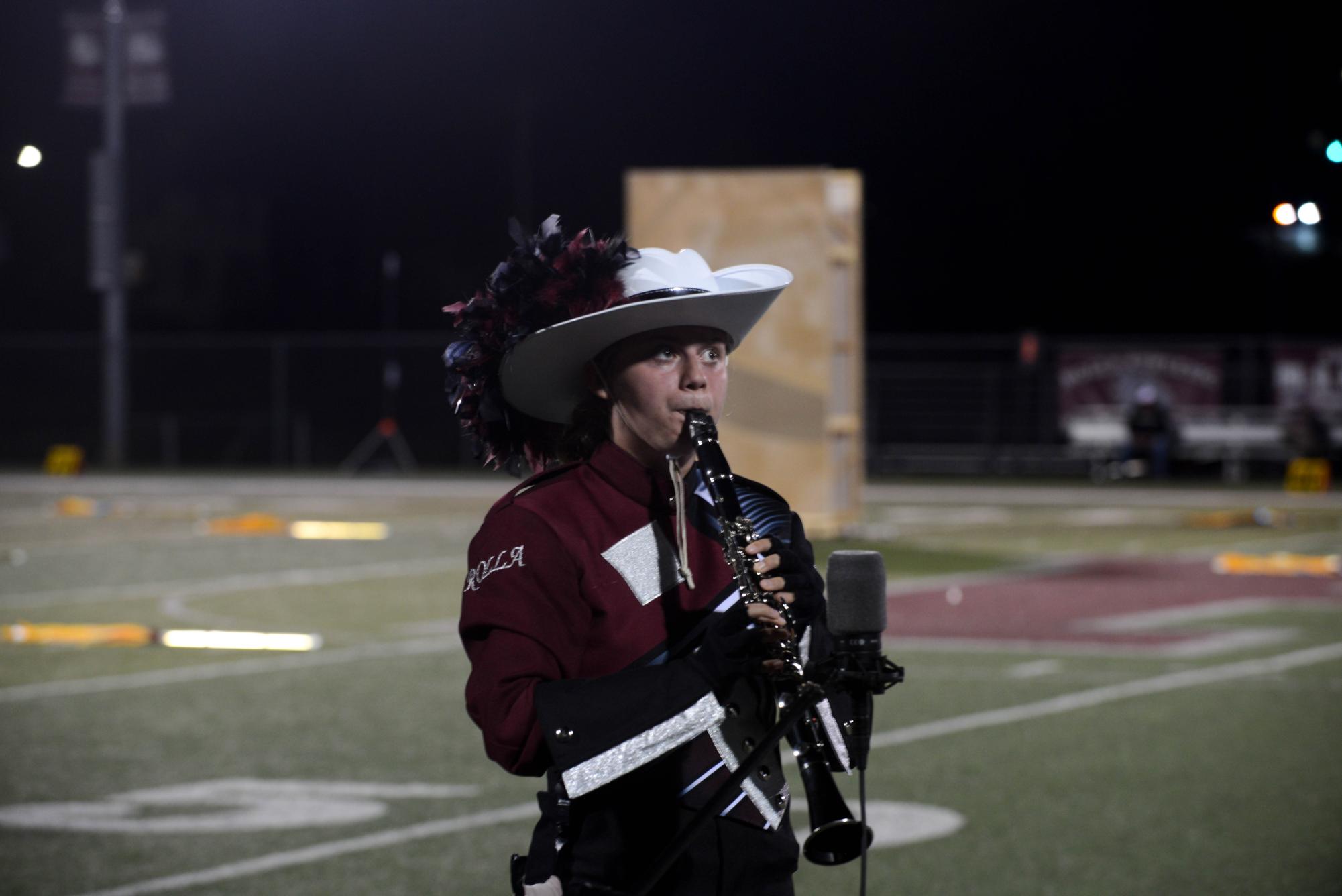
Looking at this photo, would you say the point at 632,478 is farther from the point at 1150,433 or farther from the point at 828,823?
the point at 1150,433

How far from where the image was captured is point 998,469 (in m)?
35.8

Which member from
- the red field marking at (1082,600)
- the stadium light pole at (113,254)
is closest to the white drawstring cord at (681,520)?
the red field marking at (1082,600)

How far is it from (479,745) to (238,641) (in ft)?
13.1

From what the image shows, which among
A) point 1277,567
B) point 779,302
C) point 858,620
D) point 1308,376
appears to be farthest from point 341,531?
point 858,620

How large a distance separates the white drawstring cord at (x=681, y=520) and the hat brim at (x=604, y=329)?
208 millimetres

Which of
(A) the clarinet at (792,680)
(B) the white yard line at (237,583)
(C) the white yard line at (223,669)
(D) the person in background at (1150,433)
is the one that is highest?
(A) the clarinet at (792,680)

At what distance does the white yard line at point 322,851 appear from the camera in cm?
696

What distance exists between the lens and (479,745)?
9641mm

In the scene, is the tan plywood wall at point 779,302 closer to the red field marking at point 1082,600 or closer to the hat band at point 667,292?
the red field marking at point 1082,600

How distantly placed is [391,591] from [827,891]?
9600 mm

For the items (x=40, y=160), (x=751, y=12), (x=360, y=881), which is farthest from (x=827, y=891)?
(x=751, y=12)

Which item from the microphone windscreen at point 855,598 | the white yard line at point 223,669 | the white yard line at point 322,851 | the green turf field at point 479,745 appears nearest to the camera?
the microphone windscreen at point 855,598

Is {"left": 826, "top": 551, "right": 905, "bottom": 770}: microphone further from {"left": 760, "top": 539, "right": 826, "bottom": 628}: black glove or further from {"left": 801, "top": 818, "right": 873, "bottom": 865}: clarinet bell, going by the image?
{"left": 801, "top": 818, "right": 873, "bottom": 865}: clarinet bell

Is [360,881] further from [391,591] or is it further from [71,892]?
[391,591]
